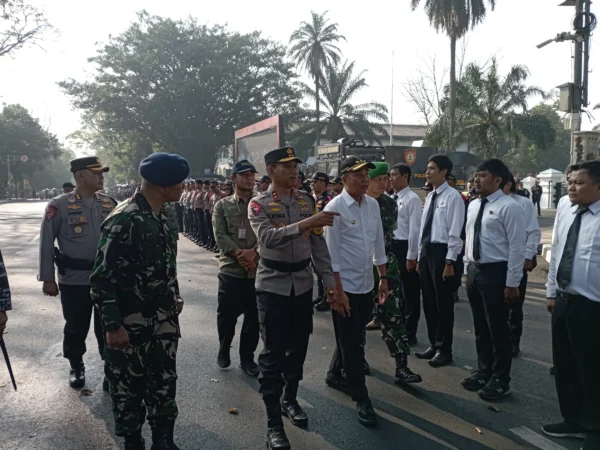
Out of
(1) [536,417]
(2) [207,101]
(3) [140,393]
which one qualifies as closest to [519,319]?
(1) [536,417]

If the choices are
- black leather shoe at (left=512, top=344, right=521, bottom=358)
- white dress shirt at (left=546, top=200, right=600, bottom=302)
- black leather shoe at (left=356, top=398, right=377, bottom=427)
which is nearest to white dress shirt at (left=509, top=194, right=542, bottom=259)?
black leather shoe at (left=512, top=344, right=521, bottom=358)

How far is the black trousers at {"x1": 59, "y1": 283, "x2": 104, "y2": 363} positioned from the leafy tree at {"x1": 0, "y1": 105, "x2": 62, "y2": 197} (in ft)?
222

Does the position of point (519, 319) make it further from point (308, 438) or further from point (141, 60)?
point (141, 60)

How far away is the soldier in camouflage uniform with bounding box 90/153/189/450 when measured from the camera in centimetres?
299

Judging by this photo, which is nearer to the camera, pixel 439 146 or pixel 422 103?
pixel 439 146

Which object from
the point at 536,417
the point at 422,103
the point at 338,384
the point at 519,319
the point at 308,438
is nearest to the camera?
the point at 308,438

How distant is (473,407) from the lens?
419 cm

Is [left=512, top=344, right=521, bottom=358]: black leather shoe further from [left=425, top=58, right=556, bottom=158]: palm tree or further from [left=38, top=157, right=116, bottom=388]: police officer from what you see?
[left=425, top=58, right=556, bottom=158]: palm tree

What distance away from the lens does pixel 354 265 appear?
4.07 meters

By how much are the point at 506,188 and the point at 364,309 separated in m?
2.73

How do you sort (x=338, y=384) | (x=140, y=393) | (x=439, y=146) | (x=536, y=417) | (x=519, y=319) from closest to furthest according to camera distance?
(x=140, y=393) < (x=536, y=417) < (x=338, y=384) < (x=519, y=319) < (x=439, y=146)

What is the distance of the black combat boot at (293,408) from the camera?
3.85m

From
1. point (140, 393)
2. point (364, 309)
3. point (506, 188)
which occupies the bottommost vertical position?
point (140, 393)

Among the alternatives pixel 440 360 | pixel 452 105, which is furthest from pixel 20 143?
pixel 440 360
